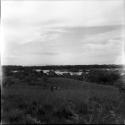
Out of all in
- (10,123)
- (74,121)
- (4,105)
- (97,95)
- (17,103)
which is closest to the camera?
(10,123)

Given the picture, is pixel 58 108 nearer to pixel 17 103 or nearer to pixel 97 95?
pixel 17 103

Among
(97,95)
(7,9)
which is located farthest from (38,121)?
(97,95)

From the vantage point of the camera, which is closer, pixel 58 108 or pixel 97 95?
pixel 58 108

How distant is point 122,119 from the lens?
7.48 metres

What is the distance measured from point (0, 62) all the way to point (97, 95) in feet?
16.1

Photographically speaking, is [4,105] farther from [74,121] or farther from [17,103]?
[74,121]

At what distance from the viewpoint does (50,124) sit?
6309 millimetres

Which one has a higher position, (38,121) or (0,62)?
(0,62)

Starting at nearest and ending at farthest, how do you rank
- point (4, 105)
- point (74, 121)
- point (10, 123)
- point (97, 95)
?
1. point (10, 123)
2. point (74, 121)
3. point (4, 105)
4. point (97, 95)

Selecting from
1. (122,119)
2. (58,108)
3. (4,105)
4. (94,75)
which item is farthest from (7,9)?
(94,75)

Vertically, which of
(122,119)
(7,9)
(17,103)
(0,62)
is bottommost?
(122,119)

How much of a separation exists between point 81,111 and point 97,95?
8.90ft

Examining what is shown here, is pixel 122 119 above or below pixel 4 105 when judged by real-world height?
below

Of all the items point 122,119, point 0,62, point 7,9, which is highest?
point 7,9
